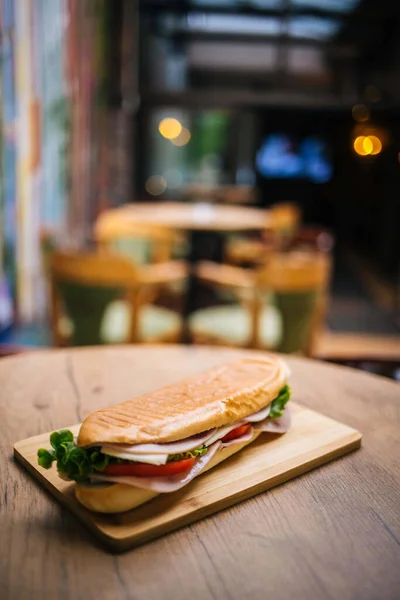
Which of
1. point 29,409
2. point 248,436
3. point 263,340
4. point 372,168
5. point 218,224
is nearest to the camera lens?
point 248,436

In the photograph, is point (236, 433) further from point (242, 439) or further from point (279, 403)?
point (279, 403)

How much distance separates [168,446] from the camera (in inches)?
32.1

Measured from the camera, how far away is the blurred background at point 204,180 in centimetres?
275

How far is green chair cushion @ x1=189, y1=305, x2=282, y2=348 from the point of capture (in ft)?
9.46

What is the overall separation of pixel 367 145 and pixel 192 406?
10.9 metres

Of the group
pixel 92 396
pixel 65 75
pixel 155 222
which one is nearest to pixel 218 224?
pixel 155 222

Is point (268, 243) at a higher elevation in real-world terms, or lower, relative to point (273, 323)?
higher

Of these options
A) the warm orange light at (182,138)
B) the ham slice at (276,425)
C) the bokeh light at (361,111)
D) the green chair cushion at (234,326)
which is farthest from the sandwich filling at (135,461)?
the warm orange light at (182,138)

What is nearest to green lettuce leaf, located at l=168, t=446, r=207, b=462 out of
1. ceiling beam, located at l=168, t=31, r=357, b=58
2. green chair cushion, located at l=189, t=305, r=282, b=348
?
green chair cushion, located at l=189, t=305, r=282, b=348

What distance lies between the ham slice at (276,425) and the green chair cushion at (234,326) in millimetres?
1692

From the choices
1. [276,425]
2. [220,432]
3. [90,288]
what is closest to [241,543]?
[220,432]

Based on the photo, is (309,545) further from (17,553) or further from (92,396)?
(92,396)

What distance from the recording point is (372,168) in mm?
11109

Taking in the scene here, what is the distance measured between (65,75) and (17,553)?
462 centimetres
